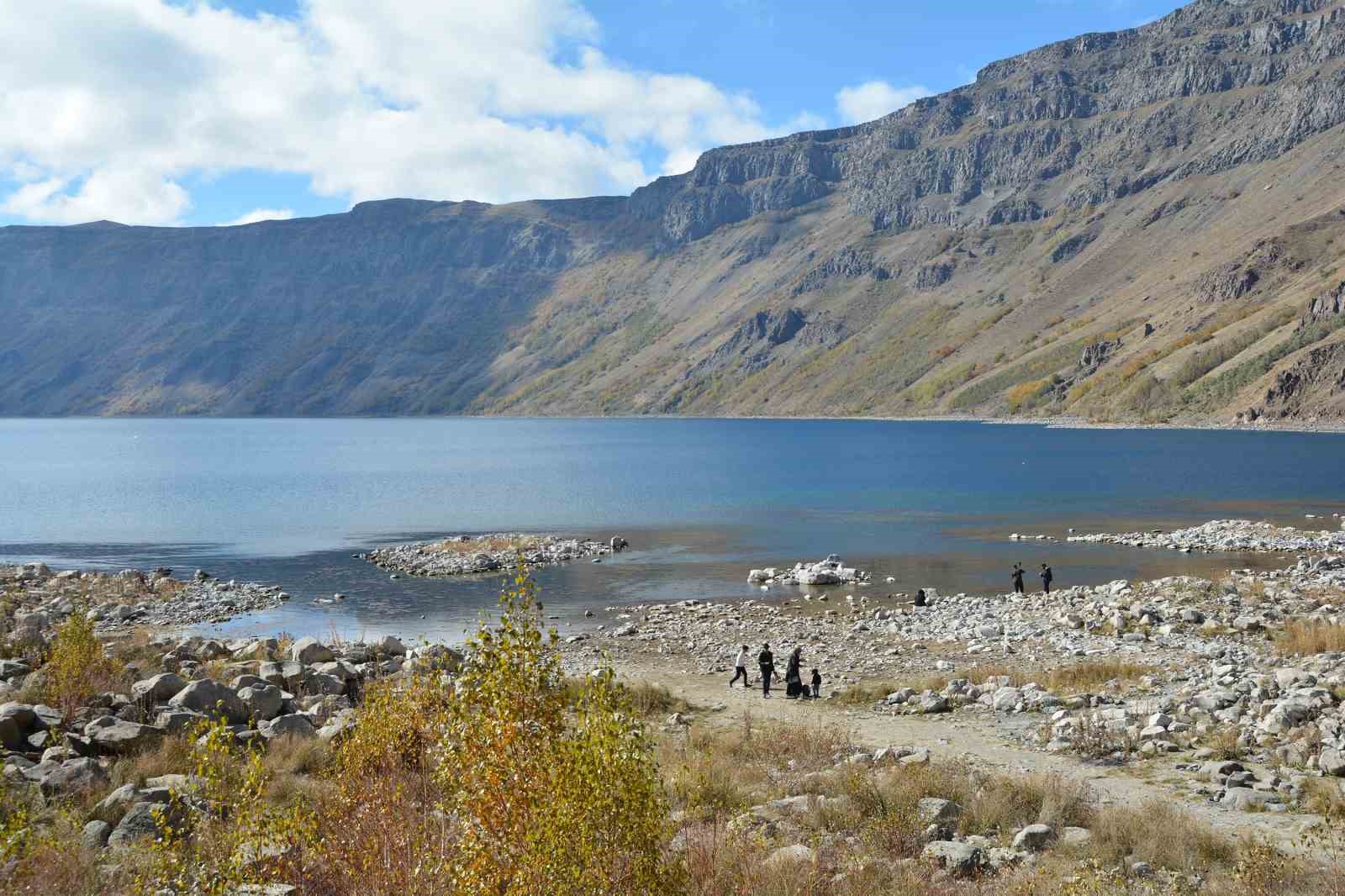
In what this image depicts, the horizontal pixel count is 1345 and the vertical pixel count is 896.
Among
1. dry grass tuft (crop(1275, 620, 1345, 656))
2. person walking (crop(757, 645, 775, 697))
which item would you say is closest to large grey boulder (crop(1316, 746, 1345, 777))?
dry grass tuft (crop(1275, 620, 1345, 656))

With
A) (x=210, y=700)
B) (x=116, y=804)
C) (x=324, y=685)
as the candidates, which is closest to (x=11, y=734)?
(x=210, y=700)

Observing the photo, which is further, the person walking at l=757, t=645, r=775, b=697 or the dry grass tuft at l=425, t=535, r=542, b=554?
the dry grass tuft at l=425, t=535, r=542, b=554

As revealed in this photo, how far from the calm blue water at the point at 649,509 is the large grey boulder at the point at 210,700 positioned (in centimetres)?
2101

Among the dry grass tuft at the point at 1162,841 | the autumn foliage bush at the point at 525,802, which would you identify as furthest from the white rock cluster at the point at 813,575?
the autumn foliage bush at the point at 525,802

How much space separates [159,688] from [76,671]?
1577 mm

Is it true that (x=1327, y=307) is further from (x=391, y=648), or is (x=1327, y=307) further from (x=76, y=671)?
(x=76, y=671)

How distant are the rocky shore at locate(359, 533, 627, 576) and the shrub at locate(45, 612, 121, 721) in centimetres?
3265

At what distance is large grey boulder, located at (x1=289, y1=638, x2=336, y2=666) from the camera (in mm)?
25219

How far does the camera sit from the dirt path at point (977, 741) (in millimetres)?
14484

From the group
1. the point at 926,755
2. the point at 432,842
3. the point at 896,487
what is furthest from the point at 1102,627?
the point at 896,487

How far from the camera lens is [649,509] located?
83.8 metres

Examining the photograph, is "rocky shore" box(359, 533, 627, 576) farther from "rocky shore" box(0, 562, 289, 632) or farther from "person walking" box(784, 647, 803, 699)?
"person walking" box(784, 647, 803, 699)

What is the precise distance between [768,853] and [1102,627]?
82.1ft

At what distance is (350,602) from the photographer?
1810 inches
